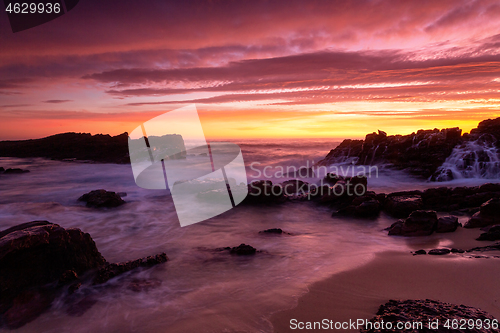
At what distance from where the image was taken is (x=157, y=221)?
9.08 m

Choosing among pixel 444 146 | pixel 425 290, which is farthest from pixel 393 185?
pixel 425 290

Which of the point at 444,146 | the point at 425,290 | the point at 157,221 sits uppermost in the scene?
the point at 444,146

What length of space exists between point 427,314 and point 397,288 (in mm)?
912

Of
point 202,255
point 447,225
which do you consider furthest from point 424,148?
point 202,255

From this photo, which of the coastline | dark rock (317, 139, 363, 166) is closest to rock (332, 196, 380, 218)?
the coastline

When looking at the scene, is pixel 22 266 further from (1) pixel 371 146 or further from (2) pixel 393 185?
(1) pixel 371 146

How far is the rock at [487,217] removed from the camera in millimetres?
6227

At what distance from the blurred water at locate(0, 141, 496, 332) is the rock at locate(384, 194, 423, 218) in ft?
1.92

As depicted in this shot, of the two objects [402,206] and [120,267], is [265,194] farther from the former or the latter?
[120,267]

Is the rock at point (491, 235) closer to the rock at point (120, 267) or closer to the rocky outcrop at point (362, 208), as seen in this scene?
the rocky outcrop at point (362, 208)

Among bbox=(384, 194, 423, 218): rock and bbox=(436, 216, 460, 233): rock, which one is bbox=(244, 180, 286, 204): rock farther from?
bbox=(436, 216, 460, 233): rock

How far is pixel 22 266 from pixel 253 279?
3940mm

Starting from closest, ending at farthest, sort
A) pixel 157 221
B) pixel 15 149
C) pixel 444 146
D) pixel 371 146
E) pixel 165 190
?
1. pixel 157 221
2. pixel 165 190
3. pixel 444 146
4. pixel 371 146
5. pixel 15 149

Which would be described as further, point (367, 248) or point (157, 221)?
point (157, 221)
